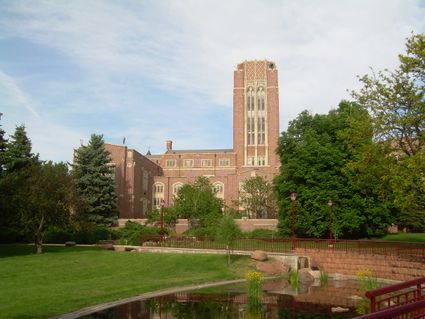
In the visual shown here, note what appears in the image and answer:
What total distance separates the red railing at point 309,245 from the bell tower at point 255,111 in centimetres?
5275

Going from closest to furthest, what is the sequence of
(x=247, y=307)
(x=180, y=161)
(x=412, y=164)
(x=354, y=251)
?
1. (x=247, y=307)
2. (x=412, y=164)
3. (x=354, y=251)
4. (x=180, y=161)

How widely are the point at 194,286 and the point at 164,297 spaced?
3531 millimetres

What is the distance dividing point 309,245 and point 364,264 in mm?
6201

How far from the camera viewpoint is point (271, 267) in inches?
1086

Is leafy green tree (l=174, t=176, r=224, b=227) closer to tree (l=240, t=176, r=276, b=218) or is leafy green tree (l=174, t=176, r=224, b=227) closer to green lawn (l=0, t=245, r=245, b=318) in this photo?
tree (l=240, t=176, r=276, b=218)

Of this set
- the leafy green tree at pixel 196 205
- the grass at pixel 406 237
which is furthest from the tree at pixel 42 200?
the grass at pixel 406 237

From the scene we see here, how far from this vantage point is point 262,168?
3433 inches

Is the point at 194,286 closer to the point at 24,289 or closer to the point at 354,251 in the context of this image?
the point at 24,289

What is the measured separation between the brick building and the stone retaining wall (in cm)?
5435

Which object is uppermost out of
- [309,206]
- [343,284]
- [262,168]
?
[262,168]

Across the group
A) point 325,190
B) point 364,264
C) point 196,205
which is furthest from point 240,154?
point 364,264

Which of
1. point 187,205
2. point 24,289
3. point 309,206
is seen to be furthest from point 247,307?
point 187,205

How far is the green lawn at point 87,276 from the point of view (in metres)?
14.9

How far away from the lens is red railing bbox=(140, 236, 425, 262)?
26.2 metres
